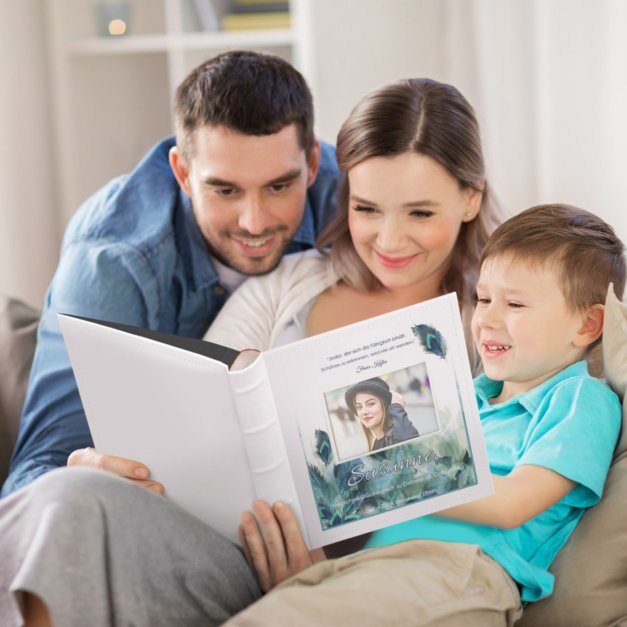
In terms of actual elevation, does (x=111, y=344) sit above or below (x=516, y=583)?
above

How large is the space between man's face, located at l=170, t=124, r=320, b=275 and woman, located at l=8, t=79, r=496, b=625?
60 mm

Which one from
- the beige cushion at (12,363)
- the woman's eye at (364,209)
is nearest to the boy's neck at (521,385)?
the woman's eye at (364,209)

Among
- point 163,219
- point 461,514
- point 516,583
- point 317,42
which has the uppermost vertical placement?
point 317,42

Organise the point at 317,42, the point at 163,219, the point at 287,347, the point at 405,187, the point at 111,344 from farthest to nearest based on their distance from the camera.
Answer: the point at 317,42 → the point at 163,219 → the point at 405,187 → the point at 111,344 → the point at 287,347

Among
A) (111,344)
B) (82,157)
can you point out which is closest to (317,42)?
(82,157)

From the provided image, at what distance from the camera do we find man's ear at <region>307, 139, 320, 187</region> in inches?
76.4

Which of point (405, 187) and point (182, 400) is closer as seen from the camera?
point (182, 400)

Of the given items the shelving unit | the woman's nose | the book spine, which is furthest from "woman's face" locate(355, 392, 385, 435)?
the shelving unit

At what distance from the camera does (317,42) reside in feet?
9.59

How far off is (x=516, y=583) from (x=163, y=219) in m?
1.04

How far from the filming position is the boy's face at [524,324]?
1394mm

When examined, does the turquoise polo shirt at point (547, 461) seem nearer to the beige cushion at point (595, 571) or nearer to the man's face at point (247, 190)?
the beige cushion at point (595, 571)

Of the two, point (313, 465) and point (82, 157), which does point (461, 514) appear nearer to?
point (313, 465)

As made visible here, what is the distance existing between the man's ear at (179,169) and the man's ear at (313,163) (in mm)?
240
